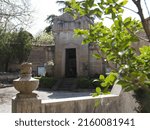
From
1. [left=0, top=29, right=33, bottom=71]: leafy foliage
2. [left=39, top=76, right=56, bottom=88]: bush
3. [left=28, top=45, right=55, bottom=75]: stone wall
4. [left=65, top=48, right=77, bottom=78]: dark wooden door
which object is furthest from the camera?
[left=28, top=45, right=55, bottom=75]: stone wall

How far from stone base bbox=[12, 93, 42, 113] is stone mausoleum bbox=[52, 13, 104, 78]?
1866 cm

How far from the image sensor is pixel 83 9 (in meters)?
1.98

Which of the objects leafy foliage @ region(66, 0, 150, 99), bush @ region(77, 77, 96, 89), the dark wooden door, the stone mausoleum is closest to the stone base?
leafy foliage @ region(66, 0, 150, 99)

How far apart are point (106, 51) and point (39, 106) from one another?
12.1 ft

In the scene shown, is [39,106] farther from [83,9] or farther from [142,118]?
[83,9]

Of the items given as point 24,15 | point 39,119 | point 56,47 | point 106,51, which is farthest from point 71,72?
point 106,51

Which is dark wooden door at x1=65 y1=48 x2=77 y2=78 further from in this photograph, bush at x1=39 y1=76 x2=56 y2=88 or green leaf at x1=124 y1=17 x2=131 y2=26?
green leaf at x1=124 y1=17 x2=131 y2=26

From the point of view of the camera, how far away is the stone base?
533 centimetres

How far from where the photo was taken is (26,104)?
5.34 m

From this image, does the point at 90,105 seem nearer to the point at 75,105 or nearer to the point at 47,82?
the point at 75,105

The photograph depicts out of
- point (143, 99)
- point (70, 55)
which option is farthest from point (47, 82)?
point (143, 99)

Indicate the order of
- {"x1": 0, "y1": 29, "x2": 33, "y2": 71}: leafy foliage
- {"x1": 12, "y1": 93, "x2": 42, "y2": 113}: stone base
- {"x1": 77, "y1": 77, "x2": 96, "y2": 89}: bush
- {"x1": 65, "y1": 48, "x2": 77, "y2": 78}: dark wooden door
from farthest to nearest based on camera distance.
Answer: {"x1": 0, "y1": 29, "x2": 33, "y2": 71}: leafy foliage, {"x1": 65, "y1": 48, "x2": 77, "y2": 78}: dark wooden door, {"x1": 77, "y1": 77, "x2": 96, "y2": 89}: bush, {"x1": 12, "y1": 93, "x2": 42, "y2": 113}: stone base

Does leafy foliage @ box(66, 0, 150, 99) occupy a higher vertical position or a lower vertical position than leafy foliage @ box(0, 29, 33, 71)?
lower

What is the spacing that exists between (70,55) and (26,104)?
19.8 meters
